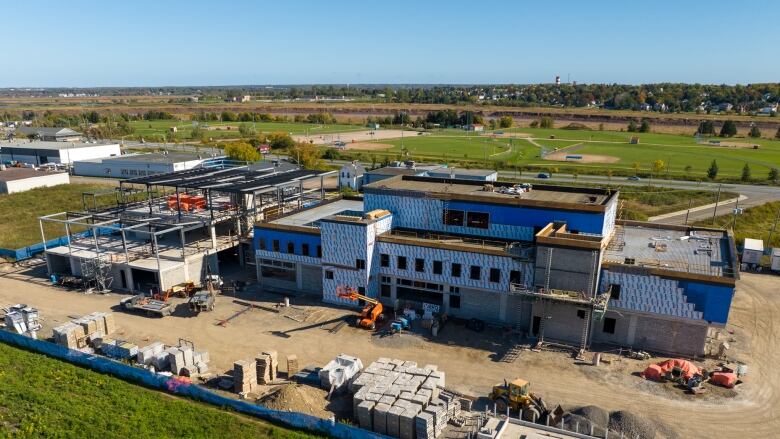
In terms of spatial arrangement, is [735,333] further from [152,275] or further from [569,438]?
[152,275]

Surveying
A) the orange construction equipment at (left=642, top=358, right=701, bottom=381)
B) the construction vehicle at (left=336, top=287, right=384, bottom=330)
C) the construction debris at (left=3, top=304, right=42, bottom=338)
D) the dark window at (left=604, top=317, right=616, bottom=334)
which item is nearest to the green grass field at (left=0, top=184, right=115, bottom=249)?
the construction debris at (left=3, top=304, right=42, bottom=338)

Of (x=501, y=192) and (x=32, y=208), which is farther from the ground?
(x=501, y=192)

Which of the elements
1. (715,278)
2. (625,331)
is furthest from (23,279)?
(715,278)

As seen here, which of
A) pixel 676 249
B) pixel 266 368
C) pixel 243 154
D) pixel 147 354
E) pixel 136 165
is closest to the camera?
pixel 266 368

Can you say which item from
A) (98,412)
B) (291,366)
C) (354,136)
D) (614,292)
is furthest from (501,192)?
(354,136)

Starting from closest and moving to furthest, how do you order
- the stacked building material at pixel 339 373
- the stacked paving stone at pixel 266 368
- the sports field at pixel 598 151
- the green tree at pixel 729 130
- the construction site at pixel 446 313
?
1. the construction site at pixel 446 313
2. the stacked building material at pixel 339 373
3. the stacked paving stone at pixel 266 368
4. the sports field at pixel 598 151
5. the green tree at pixel 729 130

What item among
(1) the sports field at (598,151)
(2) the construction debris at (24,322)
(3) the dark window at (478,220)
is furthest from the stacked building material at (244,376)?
(1) the sports field at (598,151)

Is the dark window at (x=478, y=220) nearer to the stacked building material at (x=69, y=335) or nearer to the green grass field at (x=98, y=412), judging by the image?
the green grass field at (x=98, y=412)

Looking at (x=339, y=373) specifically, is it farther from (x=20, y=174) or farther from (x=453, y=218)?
(x=20, y=174)
